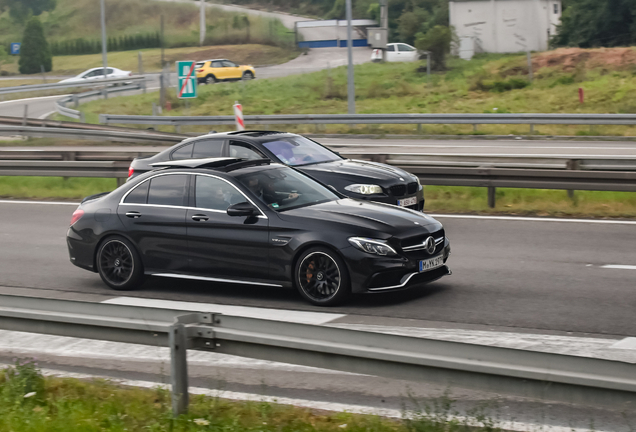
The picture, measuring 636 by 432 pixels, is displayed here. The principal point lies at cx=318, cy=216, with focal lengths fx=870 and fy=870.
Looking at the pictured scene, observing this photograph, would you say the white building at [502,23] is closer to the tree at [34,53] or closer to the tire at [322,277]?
the tree at [34,53]

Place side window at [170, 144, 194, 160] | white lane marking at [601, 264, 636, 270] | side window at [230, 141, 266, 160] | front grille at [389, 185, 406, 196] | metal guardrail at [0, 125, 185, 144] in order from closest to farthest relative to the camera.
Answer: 1. white lane marking at [601, 264, 636, 270]
2. front grille at [389, 185, 406, 196]
3. side window at [230, 141, 266, 160]
4. side window at [170, 144, 194, 160]
5. metal guardrail at [0, 125, 185, 144]

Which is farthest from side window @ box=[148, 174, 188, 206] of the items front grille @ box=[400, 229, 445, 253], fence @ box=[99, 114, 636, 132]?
fence @ box=[99, 114, 636, 132]

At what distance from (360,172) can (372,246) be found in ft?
14.0

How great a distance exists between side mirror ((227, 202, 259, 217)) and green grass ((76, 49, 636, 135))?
68.0 ft

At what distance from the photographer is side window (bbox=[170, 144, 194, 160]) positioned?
1312cm

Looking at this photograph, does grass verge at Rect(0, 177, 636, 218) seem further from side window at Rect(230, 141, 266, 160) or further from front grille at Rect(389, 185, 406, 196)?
side window at Rect(230, 141, 266, 160)

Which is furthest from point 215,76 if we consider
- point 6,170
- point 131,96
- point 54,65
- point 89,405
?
point 89,405

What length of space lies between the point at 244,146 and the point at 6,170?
29.9 feet

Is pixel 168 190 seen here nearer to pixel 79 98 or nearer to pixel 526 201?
pixel 526 201

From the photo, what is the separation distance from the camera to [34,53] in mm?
77625

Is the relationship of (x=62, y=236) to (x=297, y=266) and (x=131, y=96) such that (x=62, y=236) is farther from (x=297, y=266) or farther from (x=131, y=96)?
(x=131, y=96)

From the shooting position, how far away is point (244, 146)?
41.7 ft

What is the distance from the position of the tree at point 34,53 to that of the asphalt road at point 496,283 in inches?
2707

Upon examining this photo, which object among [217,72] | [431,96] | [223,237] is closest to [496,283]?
[223,237]
